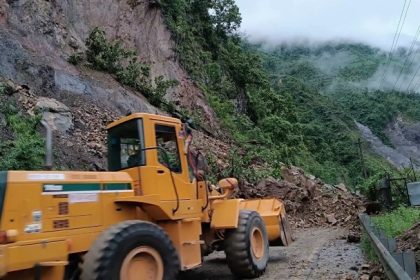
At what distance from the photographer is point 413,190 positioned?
21.2 m

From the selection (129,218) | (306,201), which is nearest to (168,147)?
(129,218)

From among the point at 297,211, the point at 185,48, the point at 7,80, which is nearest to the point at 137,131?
the point at 7,80

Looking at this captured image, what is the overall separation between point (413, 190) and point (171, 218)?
1667 cm

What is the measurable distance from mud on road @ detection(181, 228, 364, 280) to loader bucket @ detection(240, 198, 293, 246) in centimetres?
43

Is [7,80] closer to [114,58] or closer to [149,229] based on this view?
[114,58]

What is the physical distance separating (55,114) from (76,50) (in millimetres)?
6012

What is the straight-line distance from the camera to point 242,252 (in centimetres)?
853

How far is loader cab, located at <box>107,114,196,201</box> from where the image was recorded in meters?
7.38

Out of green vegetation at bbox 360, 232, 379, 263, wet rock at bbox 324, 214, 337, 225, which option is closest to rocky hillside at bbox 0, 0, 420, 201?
wet rock at bbox 324, 214, 337, 225

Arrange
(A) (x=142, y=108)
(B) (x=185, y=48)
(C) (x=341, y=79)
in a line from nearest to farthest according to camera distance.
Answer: (A) (x=142, y=108) < (B) (x=185, y=48) < (C) (x=341, y=79)

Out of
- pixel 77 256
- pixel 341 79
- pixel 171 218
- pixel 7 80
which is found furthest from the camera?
pixel 341 79

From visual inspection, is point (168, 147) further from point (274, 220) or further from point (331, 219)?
point (331, 219)

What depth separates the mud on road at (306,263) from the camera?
8633 millimetres

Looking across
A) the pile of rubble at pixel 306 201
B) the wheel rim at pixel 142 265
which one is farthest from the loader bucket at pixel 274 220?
the pile of rubble at pixel 306 201
